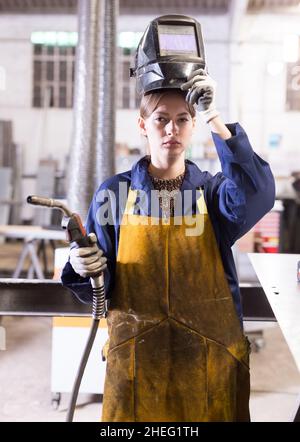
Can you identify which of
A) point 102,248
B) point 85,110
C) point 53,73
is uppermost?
point 53,73

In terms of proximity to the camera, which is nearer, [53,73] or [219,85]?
[219,85]

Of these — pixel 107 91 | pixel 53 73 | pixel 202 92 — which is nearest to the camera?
pixel 202 92

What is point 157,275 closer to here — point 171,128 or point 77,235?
point 77,235

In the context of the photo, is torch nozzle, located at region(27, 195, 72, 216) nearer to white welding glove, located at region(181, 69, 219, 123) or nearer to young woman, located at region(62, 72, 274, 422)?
young woman, located at region(62, 72, 274, 422)

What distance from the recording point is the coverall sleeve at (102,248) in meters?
1.40

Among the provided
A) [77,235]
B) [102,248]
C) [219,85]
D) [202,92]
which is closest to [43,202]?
[77,235]

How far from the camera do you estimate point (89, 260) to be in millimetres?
1284

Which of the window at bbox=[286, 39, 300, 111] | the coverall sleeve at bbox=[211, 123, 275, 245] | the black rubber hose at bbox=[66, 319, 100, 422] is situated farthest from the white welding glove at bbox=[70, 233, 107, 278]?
the window at bbox=[286, 39, 300, 111]

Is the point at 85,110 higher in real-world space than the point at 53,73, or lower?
lower

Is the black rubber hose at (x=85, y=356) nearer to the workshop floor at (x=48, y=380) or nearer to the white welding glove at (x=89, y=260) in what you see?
the white welding glove at (x=89, y=260)

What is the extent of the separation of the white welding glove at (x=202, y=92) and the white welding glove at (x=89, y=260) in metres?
0.37

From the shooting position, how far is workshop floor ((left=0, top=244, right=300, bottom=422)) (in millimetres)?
3037

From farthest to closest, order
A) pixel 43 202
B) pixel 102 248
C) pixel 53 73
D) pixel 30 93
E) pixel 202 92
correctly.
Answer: pixel 53 73, pixel 30 93, pixel 102 248, pixel 43 202, pixel 202 92

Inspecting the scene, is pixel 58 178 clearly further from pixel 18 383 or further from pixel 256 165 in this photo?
pixel 256 165
